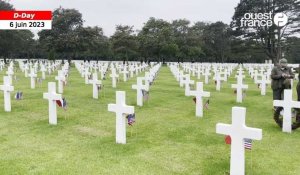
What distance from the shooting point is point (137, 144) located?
7102 millimetres

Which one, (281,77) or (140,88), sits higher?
(281,77)

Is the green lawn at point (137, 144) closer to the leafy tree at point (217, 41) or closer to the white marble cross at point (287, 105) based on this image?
the white marble cross at point (287, 105)

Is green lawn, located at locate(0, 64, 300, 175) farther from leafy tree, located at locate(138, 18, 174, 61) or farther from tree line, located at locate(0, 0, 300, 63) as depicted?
leafy tree, located at locate(138, 18, 174, 61)

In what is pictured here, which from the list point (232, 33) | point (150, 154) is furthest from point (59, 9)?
point (150, 154)

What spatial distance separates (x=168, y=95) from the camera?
15.2 metres

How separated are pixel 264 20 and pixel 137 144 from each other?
42.4 metres

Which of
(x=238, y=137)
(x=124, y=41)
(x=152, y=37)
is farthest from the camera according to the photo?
(x=152, y=37)

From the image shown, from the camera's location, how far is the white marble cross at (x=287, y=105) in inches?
320

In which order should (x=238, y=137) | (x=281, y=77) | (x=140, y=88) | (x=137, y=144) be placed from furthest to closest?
1. (x=140, y=88)
2. (x=281, y=77)
3. (x=137, y=144)
4. (x=238, y=137)

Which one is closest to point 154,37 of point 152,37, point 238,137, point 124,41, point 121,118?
point 152,37

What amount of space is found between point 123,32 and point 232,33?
14.1 meters

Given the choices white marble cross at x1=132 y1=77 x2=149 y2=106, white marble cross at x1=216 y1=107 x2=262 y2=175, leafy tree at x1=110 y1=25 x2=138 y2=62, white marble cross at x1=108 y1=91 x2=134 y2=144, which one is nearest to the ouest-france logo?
leafy tree at x1=110 y1=25 x2=138 y2=62

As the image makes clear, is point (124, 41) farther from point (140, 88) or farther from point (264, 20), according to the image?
point (140, 88)

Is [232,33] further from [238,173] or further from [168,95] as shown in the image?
[238,173]
